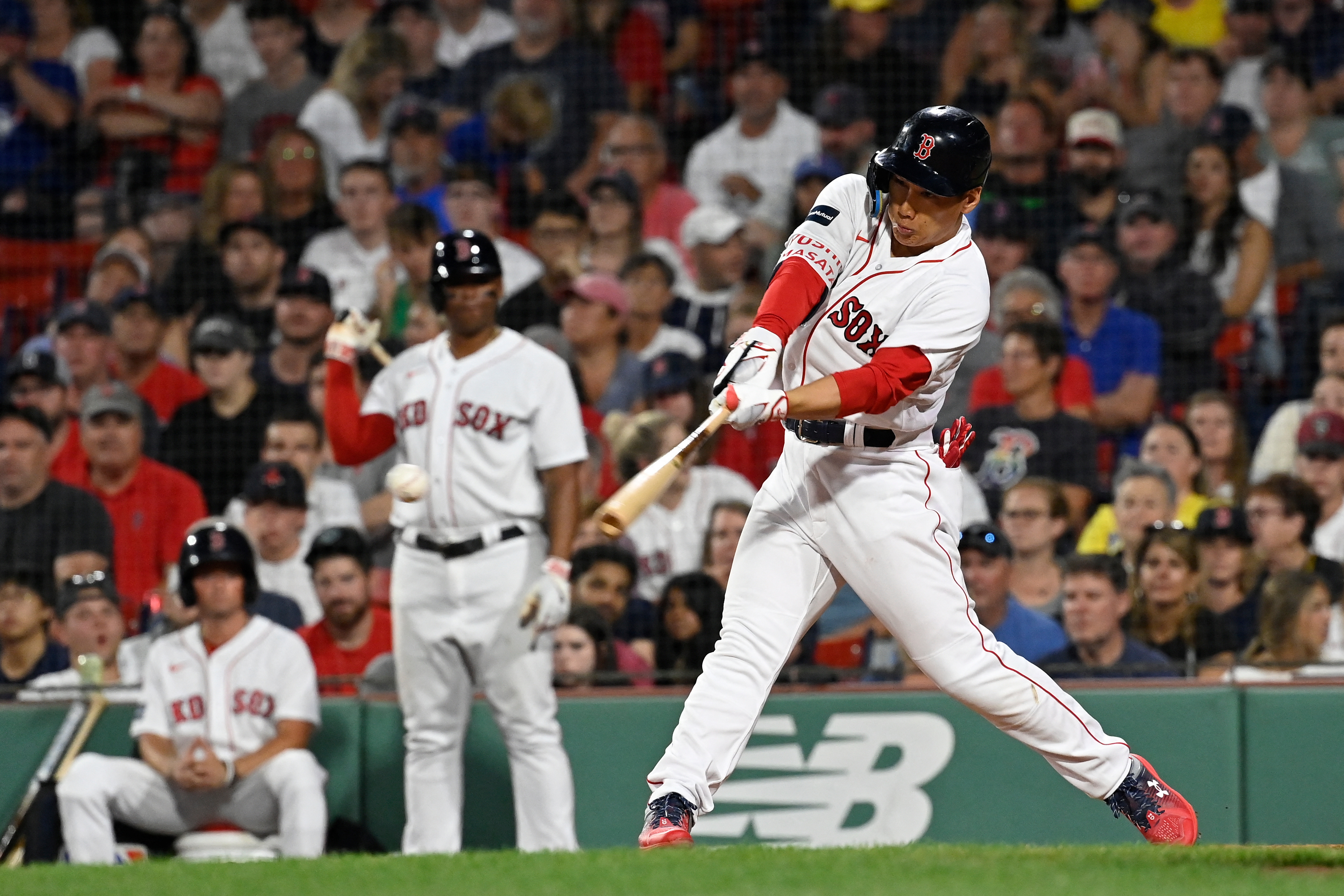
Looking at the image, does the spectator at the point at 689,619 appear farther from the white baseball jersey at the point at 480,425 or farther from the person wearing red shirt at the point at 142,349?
the person wearing red shirt at the point at 142,349

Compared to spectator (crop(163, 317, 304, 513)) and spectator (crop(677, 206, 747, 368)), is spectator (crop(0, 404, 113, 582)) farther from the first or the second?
spectator (crop(677, 206, 747, 368))

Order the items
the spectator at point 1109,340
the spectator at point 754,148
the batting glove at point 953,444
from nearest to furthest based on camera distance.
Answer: the batting glove at point 953,444, the spectator at point 1109,340, the spectator at point 754,148

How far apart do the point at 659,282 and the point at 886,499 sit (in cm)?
403

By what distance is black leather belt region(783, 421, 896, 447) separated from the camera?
384 cm

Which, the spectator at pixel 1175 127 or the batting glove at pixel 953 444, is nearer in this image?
the batting glove at pixel 953 444

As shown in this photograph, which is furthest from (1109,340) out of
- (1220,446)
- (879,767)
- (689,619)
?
(879,767)

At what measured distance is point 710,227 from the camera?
7.86 metres

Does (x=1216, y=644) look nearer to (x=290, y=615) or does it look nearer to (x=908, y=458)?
(x=908, y=458)

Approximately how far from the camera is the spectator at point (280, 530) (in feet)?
21.9

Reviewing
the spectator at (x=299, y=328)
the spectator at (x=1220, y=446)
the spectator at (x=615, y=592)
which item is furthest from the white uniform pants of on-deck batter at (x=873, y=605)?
the spectator at (x=299, y=328)

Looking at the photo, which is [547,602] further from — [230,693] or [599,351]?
[599,351]

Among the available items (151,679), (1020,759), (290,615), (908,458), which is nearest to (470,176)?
(290,615)

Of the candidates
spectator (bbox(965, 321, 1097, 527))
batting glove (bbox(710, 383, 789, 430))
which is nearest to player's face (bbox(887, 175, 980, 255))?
batting glove (bbox(710, 383, 789, 430))

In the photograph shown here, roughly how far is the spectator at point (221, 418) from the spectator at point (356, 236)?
0.66 m
